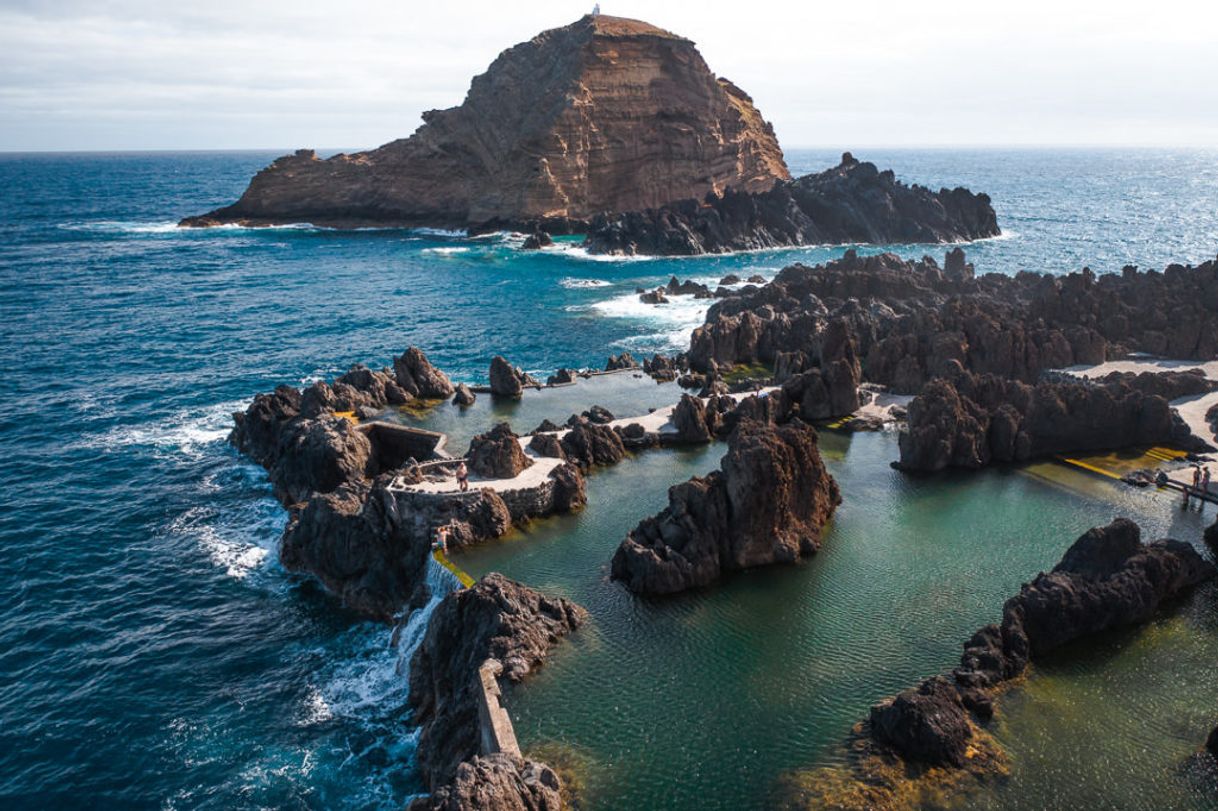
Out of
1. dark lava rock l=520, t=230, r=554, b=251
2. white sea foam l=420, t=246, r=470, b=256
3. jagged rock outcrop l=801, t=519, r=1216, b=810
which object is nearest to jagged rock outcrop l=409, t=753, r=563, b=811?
jagged rock outcrop l=801, t=519, r=1216, b=810

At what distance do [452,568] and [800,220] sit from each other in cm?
12930

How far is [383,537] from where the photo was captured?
44.1 meters

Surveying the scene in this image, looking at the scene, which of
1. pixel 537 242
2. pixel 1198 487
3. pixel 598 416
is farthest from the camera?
pixel 537 242

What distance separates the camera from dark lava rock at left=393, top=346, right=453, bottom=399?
64938 mm

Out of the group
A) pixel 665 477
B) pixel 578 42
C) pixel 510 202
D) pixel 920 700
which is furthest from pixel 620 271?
pixel 920 700

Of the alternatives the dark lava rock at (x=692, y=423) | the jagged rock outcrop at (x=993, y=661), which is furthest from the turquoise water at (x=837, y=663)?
the dark lava rock at (x=692, y=423)

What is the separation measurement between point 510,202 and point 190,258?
5732 cm

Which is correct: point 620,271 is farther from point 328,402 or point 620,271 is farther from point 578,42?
point 328,402

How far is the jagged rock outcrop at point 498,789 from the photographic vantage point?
22891 millimetres

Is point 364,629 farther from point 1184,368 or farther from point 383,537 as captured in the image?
point 1184,368

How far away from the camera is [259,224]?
183750 mm

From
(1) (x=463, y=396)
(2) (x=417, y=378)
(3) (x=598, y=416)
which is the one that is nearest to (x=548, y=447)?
(3) (x=598, y=416)

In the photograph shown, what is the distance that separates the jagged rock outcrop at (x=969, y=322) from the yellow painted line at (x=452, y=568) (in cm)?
3397

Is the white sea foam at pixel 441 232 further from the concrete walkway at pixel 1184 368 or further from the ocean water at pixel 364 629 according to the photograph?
the concrete walkway at pixel 1184 368
